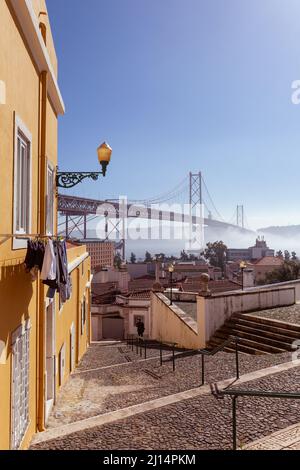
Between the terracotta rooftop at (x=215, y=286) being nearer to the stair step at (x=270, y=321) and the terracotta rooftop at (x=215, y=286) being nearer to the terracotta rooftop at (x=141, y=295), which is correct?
the terracotta rooftop at (x=141, y=295)

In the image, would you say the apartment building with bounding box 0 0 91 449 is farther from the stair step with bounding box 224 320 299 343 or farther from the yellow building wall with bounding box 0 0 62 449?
the stair step with bounding box 224 320 299 343

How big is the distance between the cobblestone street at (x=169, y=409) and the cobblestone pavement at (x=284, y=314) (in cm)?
274

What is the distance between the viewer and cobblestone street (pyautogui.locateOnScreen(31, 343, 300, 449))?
438 centimetres

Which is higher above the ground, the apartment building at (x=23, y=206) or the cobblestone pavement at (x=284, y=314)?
the apartment building at (x=23, y=206)

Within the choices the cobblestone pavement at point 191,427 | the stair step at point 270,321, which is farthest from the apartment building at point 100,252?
the cobblestone pavement at point 191,427

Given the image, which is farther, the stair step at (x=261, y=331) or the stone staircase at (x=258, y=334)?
the stair step at (x=261, y=331)

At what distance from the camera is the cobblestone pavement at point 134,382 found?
614 centimetres

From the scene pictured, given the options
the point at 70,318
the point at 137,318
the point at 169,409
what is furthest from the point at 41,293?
the point at 137,318

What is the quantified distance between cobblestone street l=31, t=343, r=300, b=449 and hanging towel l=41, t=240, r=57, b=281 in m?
2.11

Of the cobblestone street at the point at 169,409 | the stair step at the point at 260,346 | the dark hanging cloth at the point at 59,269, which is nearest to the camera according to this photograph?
the cobblestone street at the point at 169,409

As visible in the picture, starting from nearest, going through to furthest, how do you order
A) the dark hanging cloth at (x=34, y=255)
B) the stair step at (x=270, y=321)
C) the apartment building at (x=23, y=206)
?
the apartment building at (x=23, y=206) < the dark hanging cloth at (x=34, y=255) < the stair step at (x=270, y=321)

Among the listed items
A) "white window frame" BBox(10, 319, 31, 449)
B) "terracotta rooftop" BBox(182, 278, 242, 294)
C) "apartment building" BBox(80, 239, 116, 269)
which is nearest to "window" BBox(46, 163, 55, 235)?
"white window frame" BBox(10, 319, 31, 449)

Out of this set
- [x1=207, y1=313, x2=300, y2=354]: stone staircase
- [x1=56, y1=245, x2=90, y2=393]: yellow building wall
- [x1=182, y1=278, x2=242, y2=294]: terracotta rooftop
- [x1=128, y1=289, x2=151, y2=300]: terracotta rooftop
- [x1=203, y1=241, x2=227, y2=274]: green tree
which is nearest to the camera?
[x1=56, y1=245, x2=90, y2=393]: yellow building wall

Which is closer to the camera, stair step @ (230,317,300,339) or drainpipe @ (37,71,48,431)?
drainpipe @ (37,71,48,431)
